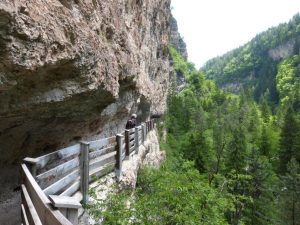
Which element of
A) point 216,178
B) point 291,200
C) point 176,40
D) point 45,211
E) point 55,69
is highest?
point 176,40

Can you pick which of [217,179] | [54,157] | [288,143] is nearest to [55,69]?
[54,157]

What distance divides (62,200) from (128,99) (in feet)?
38.3

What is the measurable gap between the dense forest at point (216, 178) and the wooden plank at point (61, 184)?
0.61 m

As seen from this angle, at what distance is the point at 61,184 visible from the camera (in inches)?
206

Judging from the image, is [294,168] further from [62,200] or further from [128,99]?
[62,200]

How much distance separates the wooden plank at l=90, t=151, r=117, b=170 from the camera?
287 inches

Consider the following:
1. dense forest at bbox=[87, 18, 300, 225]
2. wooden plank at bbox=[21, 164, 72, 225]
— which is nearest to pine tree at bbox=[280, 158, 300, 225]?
dense forest at bbox=[87, 18, 300, 225]

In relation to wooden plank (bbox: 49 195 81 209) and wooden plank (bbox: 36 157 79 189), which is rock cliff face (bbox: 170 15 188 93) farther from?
wooden plank (bbox: 49 195 81 209)

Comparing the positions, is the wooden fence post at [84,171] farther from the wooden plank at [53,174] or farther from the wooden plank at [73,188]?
the wooden plank at [53,174]

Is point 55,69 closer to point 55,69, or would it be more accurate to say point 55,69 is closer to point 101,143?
point 55,69

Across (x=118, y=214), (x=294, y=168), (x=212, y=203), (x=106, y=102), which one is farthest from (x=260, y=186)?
(x=118, y=214)

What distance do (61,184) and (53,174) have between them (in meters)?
0.19

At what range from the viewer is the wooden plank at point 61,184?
4.72 metres

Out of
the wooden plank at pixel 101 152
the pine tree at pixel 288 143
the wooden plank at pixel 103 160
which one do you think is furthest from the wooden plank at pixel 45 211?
the pine tree at pixel 288 143
